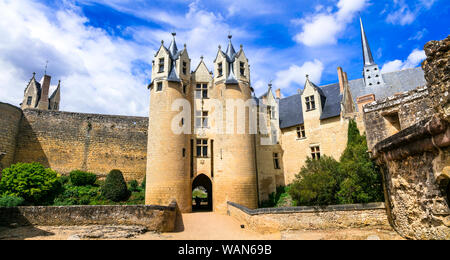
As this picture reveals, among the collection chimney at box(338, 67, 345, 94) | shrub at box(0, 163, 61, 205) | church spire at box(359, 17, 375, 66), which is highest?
church spire at box(359, 17, 375, 66)

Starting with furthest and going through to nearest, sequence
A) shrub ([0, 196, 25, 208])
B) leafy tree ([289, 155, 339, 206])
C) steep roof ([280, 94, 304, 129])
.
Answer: steep roof ([280, 94, 304, 129]), shrub ([0, 196, 25, 208]), leafy tree ([289, 155, 339, 206])

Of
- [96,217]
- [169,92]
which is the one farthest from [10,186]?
[169,92]

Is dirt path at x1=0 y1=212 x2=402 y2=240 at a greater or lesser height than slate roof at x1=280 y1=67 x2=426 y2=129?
lesser

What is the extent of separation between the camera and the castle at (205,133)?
1820cm

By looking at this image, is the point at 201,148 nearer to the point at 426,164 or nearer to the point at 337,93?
the point at 337,93

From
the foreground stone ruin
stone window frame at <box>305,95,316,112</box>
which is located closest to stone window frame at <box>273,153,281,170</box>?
stone window frame at <box>305,95,316,112</box>

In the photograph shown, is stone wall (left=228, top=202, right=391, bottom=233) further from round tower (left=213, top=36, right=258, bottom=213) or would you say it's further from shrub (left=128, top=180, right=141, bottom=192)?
shrub (left=128, top=180, right=141, bottom=192)

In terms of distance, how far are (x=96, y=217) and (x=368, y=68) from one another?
29.4m

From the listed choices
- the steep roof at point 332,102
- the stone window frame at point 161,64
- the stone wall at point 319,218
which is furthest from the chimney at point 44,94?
the steep roof at point 332,102

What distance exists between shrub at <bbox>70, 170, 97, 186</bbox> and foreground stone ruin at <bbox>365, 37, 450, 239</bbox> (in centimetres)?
2240

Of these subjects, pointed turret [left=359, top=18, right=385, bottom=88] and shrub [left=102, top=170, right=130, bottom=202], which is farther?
pointed turret [left=359, top=18, right=385, bottom=88]

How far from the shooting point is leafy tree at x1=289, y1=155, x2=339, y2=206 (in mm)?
12500
